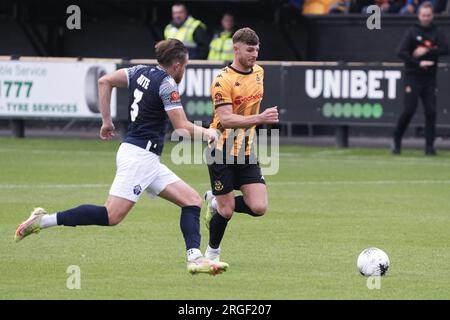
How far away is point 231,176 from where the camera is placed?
10.9m

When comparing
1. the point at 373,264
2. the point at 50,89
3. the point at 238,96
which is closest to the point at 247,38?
the point at 238,96

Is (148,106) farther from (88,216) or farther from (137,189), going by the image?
(88,216)

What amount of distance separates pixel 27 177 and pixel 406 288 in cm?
954

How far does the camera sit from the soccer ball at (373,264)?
9.96 m

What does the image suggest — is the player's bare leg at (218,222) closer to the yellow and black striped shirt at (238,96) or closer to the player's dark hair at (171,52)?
the yellow and black striped shirt at (238,96)

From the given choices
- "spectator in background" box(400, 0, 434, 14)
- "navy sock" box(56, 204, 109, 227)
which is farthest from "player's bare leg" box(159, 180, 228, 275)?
"spectator in background" box(400, 0, 434, 14)

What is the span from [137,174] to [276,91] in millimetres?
13261

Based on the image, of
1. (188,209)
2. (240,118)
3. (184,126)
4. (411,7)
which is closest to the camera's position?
(184,126)

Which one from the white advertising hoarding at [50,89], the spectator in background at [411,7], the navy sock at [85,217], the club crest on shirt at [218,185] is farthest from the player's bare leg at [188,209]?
the spectator in background at [411,7]

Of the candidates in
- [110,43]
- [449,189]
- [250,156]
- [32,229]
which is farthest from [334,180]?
[110,43]

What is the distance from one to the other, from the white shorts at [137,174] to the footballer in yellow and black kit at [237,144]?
0.74 meters

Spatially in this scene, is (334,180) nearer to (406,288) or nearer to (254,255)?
(254,255)

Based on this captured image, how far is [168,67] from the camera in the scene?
1012cm

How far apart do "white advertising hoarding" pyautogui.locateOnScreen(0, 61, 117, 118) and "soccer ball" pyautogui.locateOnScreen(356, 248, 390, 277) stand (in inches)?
555
